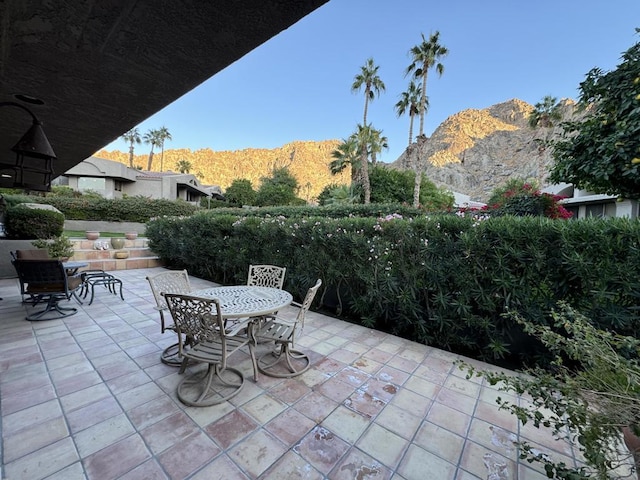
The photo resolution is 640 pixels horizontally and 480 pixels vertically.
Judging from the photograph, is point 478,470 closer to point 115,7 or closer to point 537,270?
point 537,270

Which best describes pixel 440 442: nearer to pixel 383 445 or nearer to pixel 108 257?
pixel 383 445

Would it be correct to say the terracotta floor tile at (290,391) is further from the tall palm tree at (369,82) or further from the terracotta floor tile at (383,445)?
the tall palm tree at (369,82)

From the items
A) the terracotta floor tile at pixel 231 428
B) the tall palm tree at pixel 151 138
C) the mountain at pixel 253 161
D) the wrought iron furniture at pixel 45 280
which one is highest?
the mountain at pixel 253 161

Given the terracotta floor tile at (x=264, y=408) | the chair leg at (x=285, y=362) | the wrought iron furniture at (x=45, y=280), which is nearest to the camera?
the terracotta floor tile at (x=264, y=408)

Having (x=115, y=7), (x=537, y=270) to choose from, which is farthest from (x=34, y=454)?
(x=537, y=270)

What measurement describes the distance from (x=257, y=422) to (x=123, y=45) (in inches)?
92.6

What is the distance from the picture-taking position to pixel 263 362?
2635 mm

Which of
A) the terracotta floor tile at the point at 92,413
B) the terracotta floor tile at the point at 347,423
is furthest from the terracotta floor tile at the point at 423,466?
the terracotta floor tile at the point at 92,413

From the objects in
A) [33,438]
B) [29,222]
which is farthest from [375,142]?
[33,438]

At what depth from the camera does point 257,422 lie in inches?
71.2

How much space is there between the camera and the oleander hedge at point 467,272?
2.30m

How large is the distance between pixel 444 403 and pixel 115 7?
309cm

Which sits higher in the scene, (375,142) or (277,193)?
(375,142)

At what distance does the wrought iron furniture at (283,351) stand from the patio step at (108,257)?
22.3ft
